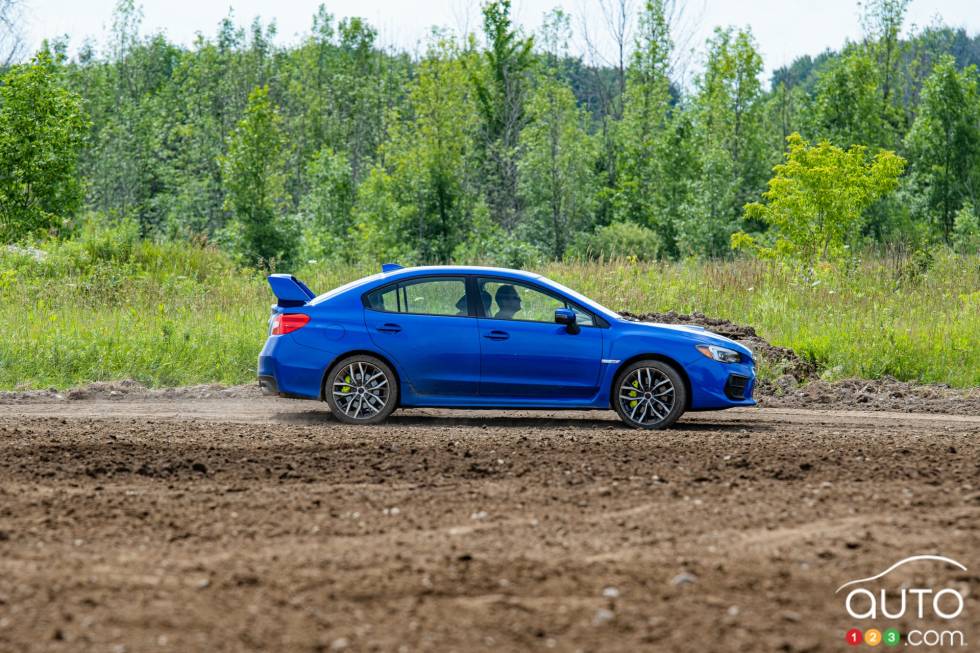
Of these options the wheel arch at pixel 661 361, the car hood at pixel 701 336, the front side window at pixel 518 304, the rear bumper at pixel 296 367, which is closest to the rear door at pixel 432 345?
the front side window at pixel 518 304

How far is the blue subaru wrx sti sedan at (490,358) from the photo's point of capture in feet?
38.4

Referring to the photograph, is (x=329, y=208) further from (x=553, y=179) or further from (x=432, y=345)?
(x=432, y=345)

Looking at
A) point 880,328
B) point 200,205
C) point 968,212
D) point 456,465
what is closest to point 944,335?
point 880,328

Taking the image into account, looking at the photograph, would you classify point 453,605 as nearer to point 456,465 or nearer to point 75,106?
point 456,465

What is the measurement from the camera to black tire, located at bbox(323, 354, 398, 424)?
38.8ft

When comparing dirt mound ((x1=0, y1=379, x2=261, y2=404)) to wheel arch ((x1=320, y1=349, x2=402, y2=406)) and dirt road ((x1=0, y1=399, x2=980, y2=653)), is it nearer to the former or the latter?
wheel arch ((x1=320, y1=349, x2=402, y2=406))

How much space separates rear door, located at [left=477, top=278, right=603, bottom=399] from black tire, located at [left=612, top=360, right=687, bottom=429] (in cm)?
30

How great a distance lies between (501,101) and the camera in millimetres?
60281

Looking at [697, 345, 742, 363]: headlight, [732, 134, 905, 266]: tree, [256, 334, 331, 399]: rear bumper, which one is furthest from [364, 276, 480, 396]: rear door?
[732, 134, 905, 266]: tree

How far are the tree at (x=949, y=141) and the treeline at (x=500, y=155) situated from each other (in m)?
0.11

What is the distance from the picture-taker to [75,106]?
30781mm

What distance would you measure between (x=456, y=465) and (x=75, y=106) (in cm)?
2559

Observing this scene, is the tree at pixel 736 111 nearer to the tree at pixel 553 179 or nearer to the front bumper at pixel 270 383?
the tree at pixel 553 179

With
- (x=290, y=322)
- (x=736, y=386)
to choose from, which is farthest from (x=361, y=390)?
(x=736, y=386)
